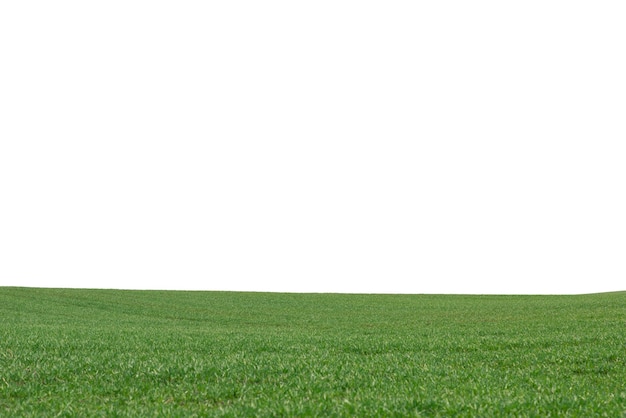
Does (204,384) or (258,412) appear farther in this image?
(204,384)

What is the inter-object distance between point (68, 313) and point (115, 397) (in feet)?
118

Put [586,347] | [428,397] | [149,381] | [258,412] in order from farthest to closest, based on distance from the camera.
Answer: [586,347] < [149,381] < [428,397] < [258,412]

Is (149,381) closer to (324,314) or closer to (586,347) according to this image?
(586,347)

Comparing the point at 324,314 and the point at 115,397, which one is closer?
the point at 115,397

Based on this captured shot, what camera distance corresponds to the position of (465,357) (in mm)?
19781

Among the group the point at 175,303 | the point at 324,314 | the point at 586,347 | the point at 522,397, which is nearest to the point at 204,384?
the point at 522,397

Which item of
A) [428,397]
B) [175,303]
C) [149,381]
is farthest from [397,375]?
[175,303]

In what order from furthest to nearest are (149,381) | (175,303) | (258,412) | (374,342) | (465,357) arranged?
(175,303), (374,342), (465,357), (149,381), (258,412)

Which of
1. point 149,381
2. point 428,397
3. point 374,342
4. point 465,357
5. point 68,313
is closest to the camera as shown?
point 428,397

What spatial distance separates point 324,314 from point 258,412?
122 feet

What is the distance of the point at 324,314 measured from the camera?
159 feet

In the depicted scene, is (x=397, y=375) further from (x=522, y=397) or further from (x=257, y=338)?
(x=257, y=338)

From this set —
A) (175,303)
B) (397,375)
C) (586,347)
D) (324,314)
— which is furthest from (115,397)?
(175,303)

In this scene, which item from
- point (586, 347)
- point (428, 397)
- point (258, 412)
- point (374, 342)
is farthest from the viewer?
point (374, 342)
